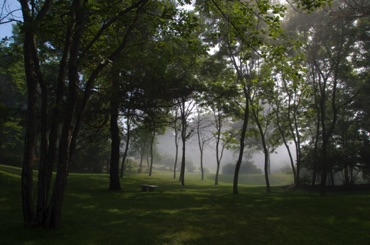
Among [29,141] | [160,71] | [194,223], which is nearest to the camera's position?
[29,141]

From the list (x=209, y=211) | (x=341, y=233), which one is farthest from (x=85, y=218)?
(x=341, y=233)

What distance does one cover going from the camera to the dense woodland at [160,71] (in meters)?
9.05

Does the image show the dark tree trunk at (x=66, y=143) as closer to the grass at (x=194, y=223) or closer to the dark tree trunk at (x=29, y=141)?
the grass at (x=194, y=223)

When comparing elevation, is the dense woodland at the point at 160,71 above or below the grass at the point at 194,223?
above

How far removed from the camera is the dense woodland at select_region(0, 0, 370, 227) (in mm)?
9047

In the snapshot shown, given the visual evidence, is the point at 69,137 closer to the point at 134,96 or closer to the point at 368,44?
the point at 134,96

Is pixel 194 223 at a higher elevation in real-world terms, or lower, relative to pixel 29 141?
lower

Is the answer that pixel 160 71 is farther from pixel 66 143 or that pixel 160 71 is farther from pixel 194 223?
pixel 194 223

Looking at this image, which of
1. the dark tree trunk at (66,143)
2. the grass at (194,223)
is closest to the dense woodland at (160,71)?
the dark tree trunk at (66,143)

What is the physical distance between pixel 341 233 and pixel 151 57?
914 centimetres

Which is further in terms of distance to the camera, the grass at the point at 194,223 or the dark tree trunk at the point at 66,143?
the dark tree trunk at the point at 66,143

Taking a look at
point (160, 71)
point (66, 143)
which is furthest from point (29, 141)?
point (160, 71)

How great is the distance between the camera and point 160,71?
39.5 ft

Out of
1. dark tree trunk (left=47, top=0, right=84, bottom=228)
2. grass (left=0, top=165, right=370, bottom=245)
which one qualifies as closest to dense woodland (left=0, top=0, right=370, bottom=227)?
dark tree trunk (left=47, top=0, right=84, bottom=228)
